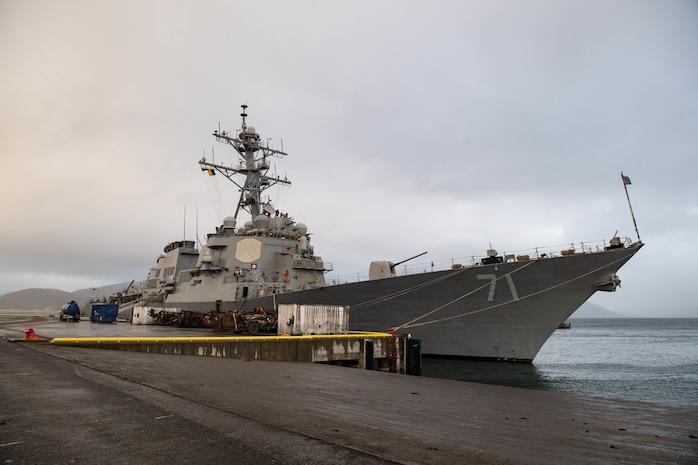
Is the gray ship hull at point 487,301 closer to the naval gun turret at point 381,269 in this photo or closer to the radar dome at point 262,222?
the naval gun turret at point 381,269

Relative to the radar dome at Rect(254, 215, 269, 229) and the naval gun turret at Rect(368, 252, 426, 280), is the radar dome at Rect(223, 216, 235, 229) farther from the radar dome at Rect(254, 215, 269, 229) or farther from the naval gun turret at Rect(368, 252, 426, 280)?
the naval gun turret at Rect(368, 252, 426, 280)

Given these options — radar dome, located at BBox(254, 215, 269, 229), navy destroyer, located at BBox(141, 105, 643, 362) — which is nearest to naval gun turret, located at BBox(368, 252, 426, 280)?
navy destroyer, located at BBox(141, 105, 643, 362)

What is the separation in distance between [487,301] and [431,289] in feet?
8.55

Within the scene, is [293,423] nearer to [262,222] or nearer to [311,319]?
[311,319]

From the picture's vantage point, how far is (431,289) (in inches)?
754

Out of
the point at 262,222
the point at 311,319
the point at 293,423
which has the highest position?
the point at 262,222

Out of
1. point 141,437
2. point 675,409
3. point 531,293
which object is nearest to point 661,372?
point 531,293

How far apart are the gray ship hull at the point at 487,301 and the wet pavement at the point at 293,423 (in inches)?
412

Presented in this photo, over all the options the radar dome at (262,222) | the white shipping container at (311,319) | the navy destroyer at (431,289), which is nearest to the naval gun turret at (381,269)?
the navy destroyer at (431,289)

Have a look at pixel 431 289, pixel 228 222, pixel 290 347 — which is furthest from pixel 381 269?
pixel 228 222

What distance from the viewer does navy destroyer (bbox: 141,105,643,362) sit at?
56.1 feet

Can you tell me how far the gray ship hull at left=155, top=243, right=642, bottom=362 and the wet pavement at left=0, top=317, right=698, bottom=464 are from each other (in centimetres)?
1046

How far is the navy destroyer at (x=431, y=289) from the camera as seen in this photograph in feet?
56.1

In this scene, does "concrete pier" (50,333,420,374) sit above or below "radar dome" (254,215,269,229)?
below
